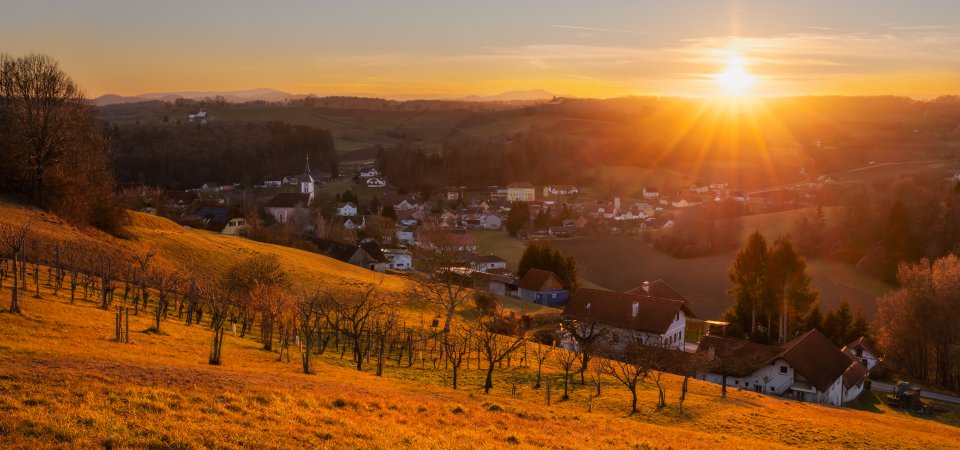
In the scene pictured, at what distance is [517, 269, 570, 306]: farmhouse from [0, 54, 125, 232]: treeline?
1221 inches

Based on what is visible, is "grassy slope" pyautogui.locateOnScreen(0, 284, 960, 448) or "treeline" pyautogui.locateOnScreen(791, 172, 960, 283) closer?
"grassy slope" pyautogui.locateOnScreen(0, 284, 960, 448)

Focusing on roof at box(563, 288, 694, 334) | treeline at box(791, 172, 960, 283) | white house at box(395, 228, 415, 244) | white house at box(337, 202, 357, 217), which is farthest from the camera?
white house at box(337, 202, 357, 217)

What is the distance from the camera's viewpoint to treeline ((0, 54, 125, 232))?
41.8 meters

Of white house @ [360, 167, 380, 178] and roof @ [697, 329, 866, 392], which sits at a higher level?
white house @ [360, 167, 380, 178]

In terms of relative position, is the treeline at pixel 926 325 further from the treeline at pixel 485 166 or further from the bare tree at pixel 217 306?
the treeline at pixel 485 166

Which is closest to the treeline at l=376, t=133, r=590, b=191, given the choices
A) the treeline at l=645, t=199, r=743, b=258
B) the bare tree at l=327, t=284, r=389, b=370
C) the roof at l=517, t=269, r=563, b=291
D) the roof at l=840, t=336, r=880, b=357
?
the treeline at l=645, t=199, r=743, b=258

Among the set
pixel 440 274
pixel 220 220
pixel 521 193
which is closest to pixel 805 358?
pixel 440 274

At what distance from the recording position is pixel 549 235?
301 feet

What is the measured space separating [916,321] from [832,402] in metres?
9.76

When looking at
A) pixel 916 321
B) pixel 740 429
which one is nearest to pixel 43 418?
pixel 740 429

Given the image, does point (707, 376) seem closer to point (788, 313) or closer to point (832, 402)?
point (832, 402)

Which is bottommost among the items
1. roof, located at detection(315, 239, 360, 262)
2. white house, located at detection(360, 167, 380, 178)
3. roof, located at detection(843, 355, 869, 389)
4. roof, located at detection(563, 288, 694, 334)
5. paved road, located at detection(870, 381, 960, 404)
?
paved road, located at detection(870, 381, 960, 404)

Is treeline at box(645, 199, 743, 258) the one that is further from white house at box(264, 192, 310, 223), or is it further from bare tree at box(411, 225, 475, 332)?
white house at box(264, 192, 310, 223)

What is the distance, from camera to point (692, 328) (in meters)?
52.1
